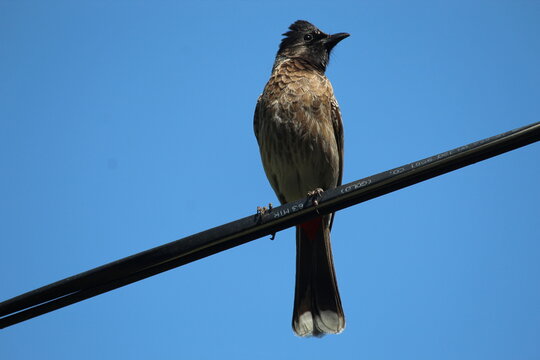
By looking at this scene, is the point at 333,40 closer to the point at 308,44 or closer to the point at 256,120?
the point at 308,44

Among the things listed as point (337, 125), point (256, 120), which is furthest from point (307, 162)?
point (256, 120)

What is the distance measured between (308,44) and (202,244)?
3994 mm

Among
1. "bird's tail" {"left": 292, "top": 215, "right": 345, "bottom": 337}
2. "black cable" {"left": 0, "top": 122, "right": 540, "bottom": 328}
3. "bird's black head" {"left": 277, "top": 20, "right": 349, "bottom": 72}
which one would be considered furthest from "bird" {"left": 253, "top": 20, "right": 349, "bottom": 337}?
"black cable" {"left": 0, "top": 122, "right": 540, "bottom": 328}

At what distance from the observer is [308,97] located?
5.51m

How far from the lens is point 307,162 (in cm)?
539

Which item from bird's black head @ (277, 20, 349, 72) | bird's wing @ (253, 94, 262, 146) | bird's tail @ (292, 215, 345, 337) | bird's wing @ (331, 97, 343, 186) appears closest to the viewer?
bird's tail @ (292, 215, 345, 337)

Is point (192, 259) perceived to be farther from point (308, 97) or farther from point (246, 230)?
point (308, 97)

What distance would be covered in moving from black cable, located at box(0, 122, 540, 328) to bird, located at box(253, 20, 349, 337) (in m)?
2.11

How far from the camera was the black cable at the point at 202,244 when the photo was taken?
287cm

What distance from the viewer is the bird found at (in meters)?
5.11

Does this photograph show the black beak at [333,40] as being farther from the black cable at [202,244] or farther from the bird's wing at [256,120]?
the black cable at [202,244]

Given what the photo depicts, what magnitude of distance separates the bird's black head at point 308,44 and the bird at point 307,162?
0.58 metres

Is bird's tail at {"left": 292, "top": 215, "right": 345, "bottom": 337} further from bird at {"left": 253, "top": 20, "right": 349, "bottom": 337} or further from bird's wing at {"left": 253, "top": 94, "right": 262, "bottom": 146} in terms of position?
bird's wing at {"left": 253, "top": 94, "right": 262, "bottom": 146}

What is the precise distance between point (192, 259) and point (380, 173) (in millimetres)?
1030
